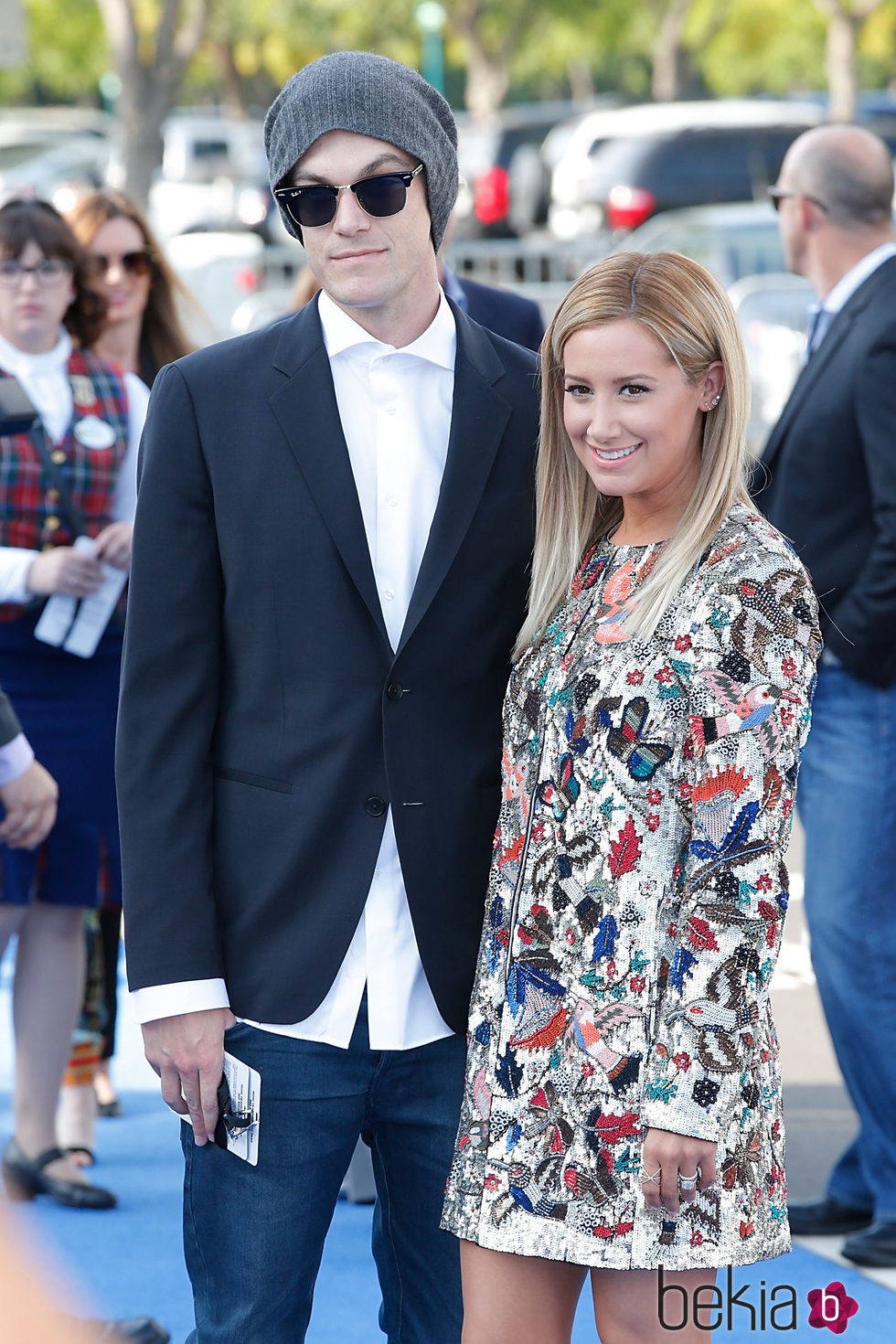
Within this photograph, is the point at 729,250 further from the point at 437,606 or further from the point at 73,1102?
the point at 437,606

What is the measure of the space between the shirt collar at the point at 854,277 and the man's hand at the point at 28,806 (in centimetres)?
223

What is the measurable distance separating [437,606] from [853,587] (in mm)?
1986

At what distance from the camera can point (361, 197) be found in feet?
8.06

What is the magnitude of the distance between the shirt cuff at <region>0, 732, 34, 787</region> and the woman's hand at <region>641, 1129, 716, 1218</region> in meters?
1.94

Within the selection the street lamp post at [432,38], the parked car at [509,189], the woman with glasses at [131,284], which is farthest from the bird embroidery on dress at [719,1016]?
the street lamp post at [432,38]

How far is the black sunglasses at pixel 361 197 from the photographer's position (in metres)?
2.46

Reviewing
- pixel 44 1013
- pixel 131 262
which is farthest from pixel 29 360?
pixel 44 1013

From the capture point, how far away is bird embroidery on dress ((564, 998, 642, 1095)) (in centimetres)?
230

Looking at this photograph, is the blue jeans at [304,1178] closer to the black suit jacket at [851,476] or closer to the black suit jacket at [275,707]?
the black suit jacket at [275,707]

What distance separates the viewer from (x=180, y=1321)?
12.5ft

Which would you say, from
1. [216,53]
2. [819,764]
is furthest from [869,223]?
[216,53]

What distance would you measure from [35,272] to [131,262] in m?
0.67

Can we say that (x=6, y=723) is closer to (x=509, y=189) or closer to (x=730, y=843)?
(x=730, y=843)

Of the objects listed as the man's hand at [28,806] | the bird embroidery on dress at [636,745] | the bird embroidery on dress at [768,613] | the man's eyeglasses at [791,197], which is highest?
the man's eyeglasses at [791,197]
